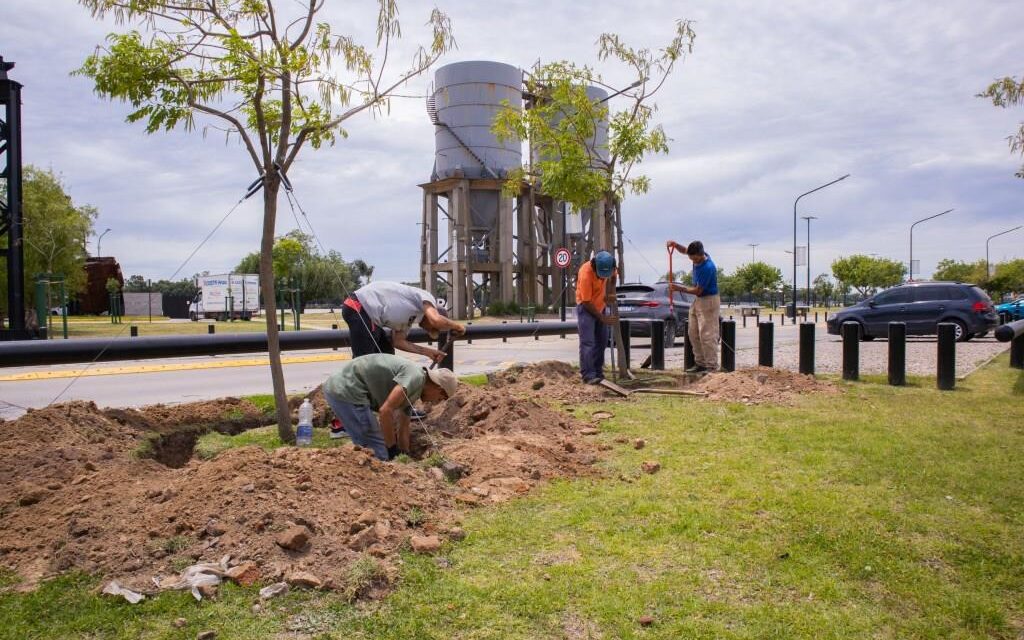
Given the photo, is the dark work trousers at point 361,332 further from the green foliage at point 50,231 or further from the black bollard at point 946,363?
the green foliage at point 50,231

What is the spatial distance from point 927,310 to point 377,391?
1844cm

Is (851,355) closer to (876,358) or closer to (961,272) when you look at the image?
(876,358)

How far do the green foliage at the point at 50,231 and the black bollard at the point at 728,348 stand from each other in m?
27.1

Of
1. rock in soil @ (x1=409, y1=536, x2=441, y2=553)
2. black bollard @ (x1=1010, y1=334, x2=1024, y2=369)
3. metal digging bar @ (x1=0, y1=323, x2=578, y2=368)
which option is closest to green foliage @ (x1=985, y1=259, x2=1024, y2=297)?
black bollard @ (x1=1010, y1=334, x2=1024, y2=369)

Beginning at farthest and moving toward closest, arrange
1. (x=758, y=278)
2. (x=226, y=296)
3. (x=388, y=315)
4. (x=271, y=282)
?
1. (x=758, y=278)
2. (x=226, y=296)
3. (x=388, y=315)
4. (x=271, y=282)

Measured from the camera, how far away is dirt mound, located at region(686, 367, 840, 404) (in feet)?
26.6

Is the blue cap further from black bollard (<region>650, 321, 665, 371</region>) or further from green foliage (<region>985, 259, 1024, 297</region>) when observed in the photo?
green foliage (<region>985, 259, 1024, 297</region>)

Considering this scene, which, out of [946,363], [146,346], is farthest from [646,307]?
[146,346]

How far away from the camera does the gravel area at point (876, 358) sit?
12.0 m

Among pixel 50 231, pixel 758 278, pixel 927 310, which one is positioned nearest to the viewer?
pixel 927 310

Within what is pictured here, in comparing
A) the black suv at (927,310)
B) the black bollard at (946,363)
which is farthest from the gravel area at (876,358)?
the black bollard at (946,363)

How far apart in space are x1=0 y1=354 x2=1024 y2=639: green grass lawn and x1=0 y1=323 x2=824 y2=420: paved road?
640 cm

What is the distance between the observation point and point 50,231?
1186 inches

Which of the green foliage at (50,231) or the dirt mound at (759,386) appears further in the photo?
the green foliage at (50,231)
